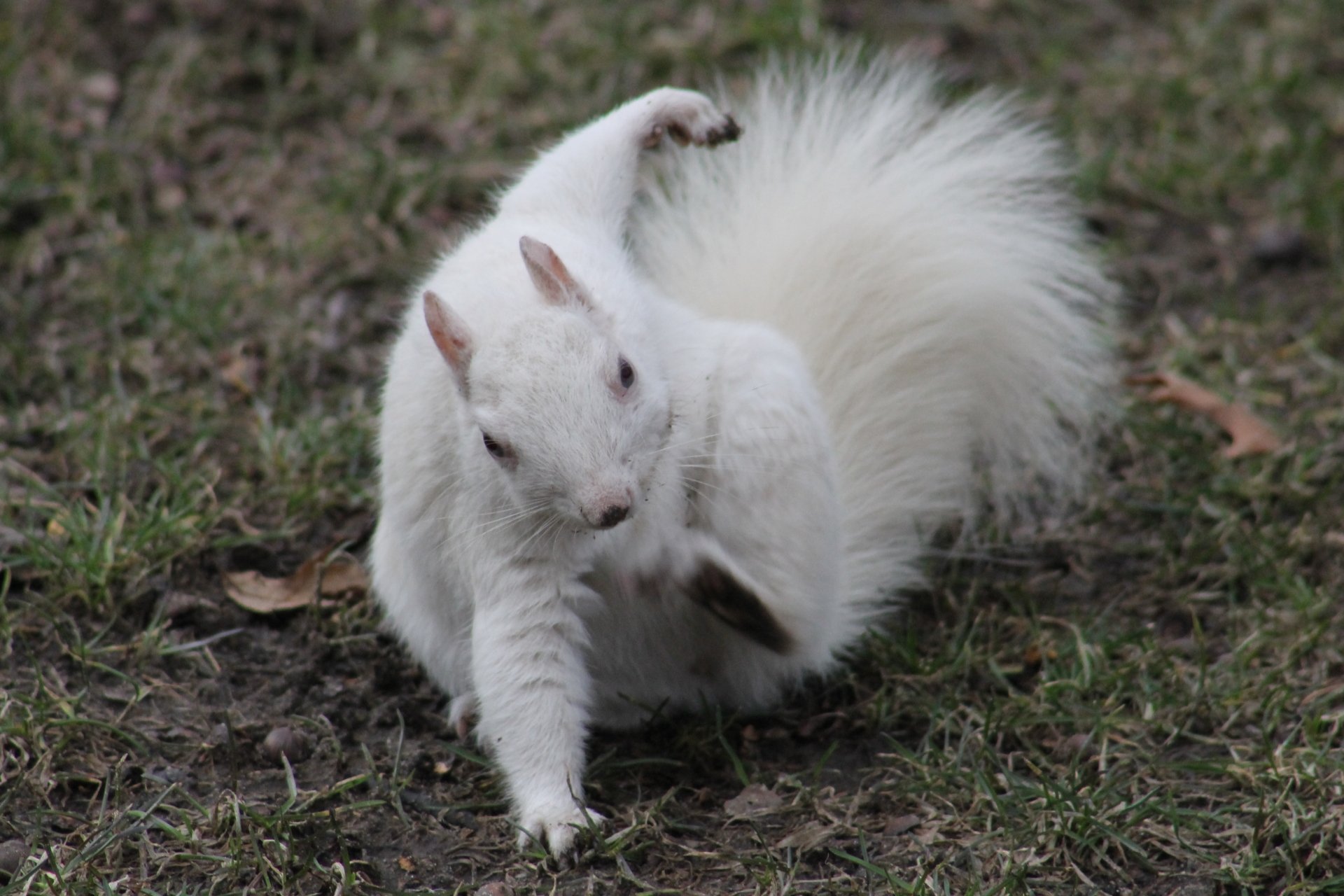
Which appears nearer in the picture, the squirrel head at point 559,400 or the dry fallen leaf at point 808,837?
the squirrel head at point 559,400

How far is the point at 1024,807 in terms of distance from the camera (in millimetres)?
2492

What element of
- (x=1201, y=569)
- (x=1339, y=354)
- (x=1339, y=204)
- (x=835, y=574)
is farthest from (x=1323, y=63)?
(x=835, y=574)

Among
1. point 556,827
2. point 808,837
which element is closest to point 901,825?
point 808,837

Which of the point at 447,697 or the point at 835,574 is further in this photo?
the point at 447,697

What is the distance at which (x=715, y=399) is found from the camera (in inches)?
103

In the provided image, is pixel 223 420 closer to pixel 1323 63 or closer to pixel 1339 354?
pixel 1339 354

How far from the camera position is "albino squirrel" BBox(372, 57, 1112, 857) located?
A: 2361 mm

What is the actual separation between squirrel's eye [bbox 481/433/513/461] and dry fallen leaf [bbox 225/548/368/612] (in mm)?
902

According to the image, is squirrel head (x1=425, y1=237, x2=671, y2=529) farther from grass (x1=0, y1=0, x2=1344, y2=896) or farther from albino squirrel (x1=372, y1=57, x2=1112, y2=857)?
grass (x1=0, y1=0, x2=1344, y2=896)

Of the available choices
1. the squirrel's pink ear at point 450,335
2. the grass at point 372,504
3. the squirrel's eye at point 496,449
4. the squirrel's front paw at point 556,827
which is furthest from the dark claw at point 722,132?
the squirrel's front paw at point 556,827

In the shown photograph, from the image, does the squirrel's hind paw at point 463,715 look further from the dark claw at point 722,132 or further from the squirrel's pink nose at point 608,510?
the dark claw at point 722,132

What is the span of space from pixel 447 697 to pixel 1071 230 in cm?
166

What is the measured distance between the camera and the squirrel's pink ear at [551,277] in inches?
91.4

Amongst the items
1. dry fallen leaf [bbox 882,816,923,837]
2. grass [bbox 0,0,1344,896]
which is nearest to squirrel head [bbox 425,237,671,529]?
grass [bbox 0,0,1344,896]
